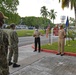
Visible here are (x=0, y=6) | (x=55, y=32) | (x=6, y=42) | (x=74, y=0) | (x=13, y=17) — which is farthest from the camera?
(x=13, y=17)

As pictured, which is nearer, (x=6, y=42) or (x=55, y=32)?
(x=6, y=42)

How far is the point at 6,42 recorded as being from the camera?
9.92ft

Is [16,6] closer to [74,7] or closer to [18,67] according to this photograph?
[74,7]

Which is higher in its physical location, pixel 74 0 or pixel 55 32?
pixel 74 0

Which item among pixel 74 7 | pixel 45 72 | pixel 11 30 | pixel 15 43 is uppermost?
pixel 74 7

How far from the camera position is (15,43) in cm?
780

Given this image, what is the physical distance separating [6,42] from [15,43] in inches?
189

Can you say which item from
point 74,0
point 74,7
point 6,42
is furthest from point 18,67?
point 74,7

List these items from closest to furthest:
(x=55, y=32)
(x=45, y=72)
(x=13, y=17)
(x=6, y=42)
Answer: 1. (x=6, y=42)
2. (x=45, y=72)
3. (x=55, y=32)
4. (x=13, y=17)

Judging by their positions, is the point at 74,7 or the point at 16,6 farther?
the point at 16,6

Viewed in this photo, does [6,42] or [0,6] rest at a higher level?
[0,6]

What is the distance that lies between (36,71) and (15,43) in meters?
1.34

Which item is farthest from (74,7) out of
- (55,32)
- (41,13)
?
(41,13)

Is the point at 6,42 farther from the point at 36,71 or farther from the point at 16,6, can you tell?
the point at 16,6
